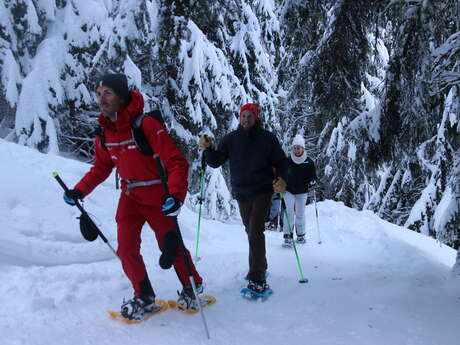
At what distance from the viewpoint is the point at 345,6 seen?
465 centimetres

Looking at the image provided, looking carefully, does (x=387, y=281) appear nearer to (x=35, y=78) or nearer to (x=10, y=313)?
(x=10, y=313)

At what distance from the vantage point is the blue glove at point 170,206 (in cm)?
286

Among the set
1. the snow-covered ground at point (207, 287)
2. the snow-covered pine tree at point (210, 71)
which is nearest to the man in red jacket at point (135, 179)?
the snow-covered ground at point (207, 287)

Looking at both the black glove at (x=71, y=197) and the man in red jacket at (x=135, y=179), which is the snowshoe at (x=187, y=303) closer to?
the man in red jacket at (x=135, y=179)

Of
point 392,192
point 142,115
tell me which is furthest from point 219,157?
point 392,192

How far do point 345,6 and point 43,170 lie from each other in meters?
5.08

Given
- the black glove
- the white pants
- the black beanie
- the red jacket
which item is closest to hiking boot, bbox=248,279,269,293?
the red jacket

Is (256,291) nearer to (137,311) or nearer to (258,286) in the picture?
(258,286)

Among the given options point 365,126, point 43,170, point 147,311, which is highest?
point 365,126

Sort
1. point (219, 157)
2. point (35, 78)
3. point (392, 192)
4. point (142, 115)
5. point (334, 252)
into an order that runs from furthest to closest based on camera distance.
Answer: point (392, 192)
point (35, 78)
point (334, 252)
point (219, 157)
point (142, 115)

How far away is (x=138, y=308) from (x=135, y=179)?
45.2 inches

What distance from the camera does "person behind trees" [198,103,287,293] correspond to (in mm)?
4172

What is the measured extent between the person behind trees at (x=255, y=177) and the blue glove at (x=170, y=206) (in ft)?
4.77

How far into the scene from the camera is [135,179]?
332 centimetres
